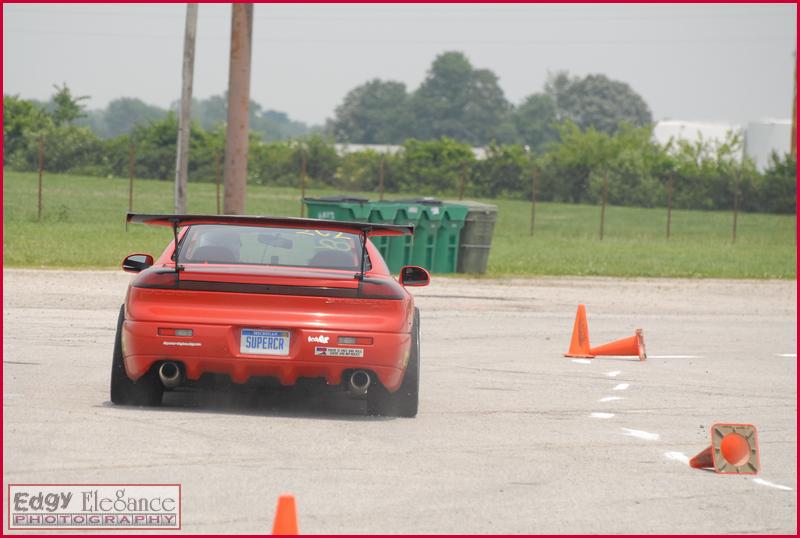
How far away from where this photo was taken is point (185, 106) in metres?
27.6

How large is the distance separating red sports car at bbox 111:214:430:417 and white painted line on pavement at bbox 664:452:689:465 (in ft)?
5.76

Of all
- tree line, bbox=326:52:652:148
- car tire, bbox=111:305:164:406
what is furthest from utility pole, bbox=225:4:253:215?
tree line, bbox=326:52:652:148

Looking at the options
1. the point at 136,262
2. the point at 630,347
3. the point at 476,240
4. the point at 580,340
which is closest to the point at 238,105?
the point at 476,240

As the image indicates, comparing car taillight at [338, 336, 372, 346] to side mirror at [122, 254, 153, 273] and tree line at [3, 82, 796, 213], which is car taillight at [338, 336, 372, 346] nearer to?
side mirror at [122, 254, 153, 273]

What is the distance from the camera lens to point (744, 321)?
18250 millimetres

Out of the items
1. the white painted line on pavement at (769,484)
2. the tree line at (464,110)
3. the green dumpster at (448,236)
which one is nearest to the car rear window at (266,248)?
the white painted line on pavement at (769,484)

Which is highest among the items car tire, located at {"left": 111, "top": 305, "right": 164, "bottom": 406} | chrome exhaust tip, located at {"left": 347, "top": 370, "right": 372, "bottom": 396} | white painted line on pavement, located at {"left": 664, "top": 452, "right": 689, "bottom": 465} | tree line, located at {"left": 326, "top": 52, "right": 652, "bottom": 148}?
tree line, located at {"left": 326, "top": 52, "right": 652, "bottom": 148}

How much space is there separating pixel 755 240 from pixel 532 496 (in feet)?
118

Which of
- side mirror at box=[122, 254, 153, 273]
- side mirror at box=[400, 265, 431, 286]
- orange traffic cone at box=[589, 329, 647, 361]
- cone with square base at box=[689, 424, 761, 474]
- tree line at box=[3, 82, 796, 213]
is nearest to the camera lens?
cone with square base at box=[689, 424, 761, 474]

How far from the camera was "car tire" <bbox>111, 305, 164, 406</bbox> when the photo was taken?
904cm

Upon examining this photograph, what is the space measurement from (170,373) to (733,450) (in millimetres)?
3473

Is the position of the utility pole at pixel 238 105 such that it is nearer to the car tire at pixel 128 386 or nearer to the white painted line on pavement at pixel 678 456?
the car tire at pixel 128 386

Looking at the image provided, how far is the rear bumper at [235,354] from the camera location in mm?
8734

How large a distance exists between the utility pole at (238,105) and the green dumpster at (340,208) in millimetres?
1581
